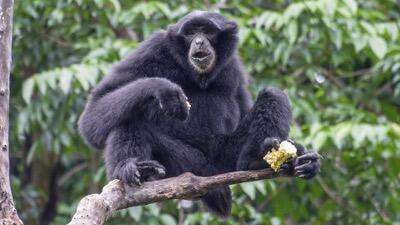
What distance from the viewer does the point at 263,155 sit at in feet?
23.5

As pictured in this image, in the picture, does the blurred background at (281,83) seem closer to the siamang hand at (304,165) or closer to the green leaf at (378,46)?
the green leaf at (378,46)

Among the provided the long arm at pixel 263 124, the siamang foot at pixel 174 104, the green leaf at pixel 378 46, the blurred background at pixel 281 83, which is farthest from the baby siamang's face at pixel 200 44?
the green leaf at pixel 378 46

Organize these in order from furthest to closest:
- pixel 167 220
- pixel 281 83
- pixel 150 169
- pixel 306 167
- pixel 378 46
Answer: pixel 281 83 < pixel 378 46 < pixel 167 220 < pixel 306 167 < pixel 150 169

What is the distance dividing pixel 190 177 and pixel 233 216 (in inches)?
152

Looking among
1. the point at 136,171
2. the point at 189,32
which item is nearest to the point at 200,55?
the point at 189,32

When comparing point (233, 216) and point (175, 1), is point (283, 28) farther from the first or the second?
point (233, 216)

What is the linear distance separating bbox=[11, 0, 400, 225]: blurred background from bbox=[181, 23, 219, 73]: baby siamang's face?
5.35 feet

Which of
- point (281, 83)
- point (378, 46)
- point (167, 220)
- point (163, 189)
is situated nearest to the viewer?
point (163, 189)

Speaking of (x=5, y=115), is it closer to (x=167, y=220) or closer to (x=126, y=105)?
(x=126, y=105)

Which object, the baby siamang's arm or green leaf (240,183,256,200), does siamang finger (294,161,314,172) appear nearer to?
the baby siamang's arm

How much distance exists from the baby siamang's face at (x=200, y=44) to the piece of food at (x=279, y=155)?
1292 millimetres

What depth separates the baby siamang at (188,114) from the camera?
6.94 m

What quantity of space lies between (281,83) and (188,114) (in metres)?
4.09

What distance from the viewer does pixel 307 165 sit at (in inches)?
275
